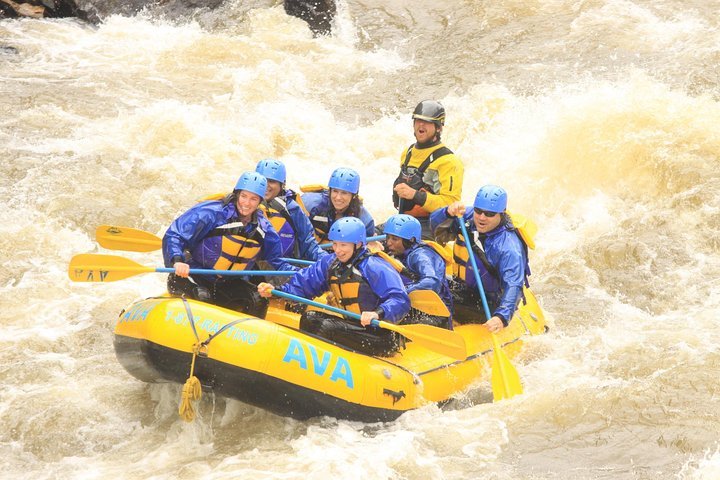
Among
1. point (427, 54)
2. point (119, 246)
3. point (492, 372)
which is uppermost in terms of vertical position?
point (427, 54)

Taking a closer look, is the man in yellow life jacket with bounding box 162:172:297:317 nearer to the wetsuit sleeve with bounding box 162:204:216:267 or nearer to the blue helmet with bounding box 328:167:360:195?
the wetsuit sleeve with bounding box 162:204:216:267

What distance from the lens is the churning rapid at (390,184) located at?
584 centimetres

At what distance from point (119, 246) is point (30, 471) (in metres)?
1.71

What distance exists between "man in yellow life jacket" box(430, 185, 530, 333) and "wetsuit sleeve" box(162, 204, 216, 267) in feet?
6.12

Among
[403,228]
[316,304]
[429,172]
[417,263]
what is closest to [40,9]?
[429,172]

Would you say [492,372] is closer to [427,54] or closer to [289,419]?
[289,419]

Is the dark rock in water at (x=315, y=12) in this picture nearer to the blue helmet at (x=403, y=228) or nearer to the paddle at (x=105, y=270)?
the blue helmet at (x=403, y=228)

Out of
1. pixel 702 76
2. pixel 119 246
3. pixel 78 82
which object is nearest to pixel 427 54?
pixel 702 76

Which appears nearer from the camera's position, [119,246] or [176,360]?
[176,360]

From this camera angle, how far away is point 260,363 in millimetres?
5527

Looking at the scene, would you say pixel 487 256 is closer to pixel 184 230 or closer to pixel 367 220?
pixel 367 220

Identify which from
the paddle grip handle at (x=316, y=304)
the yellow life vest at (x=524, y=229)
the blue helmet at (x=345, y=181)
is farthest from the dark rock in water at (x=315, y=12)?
the paddle grip handle at (x=316, y=304)

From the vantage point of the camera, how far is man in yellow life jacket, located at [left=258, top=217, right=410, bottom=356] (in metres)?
5.95

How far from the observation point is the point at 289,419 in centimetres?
595
